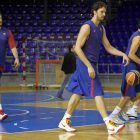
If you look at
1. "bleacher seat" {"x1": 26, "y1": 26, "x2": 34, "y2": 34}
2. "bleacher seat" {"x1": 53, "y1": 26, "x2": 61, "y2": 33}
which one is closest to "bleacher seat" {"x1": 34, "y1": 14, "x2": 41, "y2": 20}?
"bleacher seat" {"x1": 26, "y1": 26, "x2": 34, "y2": 34}

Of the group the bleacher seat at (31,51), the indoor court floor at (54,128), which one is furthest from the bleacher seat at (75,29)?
the indoor court floor at (54,128)

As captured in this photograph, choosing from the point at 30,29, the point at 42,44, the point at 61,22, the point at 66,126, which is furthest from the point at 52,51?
the point at 66,126

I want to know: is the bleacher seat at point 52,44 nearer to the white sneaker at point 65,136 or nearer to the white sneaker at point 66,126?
the white sneaker at point 66,126

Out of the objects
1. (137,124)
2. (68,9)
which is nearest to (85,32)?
(137,124)

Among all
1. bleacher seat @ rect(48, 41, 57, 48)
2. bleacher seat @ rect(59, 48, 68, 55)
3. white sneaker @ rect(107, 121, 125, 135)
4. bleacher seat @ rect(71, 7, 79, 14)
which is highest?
bleacher seat @ rect(71, 7, 79, 14)

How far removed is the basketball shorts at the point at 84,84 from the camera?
18.0ft

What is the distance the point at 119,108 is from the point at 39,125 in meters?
1.58

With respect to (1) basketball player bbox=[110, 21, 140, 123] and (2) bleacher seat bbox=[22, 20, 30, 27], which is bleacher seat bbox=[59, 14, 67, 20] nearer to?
(2) bleacher seat bbox=[22, 20, 30, 27]

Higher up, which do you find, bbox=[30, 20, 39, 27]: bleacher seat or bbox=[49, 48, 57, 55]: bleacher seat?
bbox=[30, 20, 39, 27]: bleacher seat

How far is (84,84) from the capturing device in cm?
559

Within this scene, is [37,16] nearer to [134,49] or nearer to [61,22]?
[61,22]

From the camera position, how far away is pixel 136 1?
73.1ft

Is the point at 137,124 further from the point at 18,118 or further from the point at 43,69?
the point at 43,69

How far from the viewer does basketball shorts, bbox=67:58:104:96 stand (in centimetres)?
550
